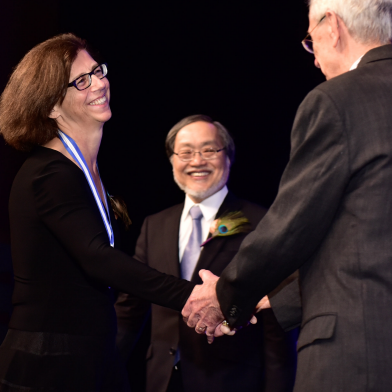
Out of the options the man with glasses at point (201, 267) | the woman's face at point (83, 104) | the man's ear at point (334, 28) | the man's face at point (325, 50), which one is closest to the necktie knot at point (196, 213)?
the man with glasses at point (201, 267)

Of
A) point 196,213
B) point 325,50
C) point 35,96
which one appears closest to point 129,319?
point 196,213

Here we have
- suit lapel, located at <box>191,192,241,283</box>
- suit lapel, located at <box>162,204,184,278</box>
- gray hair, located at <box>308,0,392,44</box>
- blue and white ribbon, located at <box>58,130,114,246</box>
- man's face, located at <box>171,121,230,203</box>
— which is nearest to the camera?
gray hair, located at <box>308,0,392,44</box>

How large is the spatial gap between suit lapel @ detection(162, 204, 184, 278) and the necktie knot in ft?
0.36

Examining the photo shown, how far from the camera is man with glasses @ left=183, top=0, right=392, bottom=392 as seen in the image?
1401 mm

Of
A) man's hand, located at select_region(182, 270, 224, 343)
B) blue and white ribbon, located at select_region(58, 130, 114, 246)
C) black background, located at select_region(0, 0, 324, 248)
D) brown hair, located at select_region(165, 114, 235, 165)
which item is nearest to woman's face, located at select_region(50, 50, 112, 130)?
blue and white ribbon, located at select_region(58, 130, 114, 246)

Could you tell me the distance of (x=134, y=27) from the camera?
4.38 meters

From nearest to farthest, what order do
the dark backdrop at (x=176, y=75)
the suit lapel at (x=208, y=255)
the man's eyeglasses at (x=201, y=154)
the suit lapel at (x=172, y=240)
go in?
the suit lapel at (x=208, y=255) → the suit lapel at (x=172, y=240) → the man's eyeglasses at (x=201, y=154) → the dark backdrop at (x=176, y=75)

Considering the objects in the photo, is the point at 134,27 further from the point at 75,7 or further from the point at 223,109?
the point at 223,109

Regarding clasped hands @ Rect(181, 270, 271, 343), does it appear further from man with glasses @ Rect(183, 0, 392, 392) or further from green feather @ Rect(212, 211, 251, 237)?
green feather @ Rect(212, 211, 251, 237)

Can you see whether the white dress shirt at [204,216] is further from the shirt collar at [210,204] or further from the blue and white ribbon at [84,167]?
the blue and white ribbon at [84,167]

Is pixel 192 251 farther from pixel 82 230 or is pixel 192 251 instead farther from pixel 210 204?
pixel 82 230

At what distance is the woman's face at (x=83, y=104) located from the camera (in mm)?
2041

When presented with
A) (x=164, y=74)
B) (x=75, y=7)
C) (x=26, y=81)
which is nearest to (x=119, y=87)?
(x=164, y=74)

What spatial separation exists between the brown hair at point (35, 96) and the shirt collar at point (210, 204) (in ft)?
4.44
